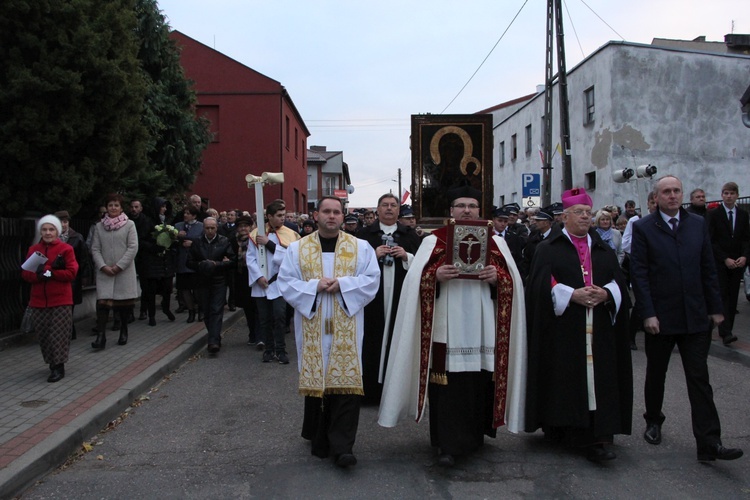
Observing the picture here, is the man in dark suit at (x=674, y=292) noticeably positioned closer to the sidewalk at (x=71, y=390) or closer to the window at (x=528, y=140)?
the sidewalk at (x=71, y=390)

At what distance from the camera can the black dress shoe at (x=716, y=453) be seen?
176 inches

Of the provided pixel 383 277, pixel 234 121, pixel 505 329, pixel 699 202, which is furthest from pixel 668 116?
pixel 505 329

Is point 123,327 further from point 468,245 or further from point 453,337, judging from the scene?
→ point 468,245

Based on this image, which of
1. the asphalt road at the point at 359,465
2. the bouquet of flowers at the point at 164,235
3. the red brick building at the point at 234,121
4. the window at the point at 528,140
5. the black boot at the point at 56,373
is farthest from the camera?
the window at the point at 528,140

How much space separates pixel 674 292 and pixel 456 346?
1.67 meters

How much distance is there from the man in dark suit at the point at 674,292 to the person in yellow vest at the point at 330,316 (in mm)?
2025

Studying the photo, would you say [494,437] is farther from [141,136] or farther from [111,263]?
[141,136]

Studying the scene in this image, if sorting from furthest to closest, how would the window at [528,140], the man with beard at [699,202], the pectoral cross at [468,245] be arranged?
the window at [528,140], the man with beard at [699,202], the pectoral cross at [468,245]

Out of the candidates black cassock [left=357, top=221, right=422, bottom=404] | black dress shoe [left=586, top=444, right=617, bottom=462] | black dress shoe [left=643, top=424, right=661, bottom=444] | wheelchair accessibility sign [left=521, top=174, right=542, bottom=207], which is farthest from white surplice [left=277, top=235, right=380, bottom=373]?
wheelchair accessibility sign [left=521, top=174, right=542, bottom=207]

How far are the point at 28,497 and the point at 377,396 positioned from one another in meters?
3.11

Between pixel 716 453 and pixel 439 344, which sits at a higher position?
pixel 439 344

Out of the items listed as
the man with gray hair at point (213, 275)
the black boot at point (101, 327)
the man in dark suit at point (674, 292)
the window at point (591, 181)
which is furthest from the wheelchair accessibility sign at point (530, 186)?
the man in dark suit at point (674, 292)

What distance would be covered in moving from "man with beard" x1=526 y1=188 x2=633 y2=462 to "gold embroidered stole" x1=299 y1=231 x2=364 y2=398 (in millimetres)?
1285

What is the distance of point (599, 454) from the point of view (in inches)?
183
